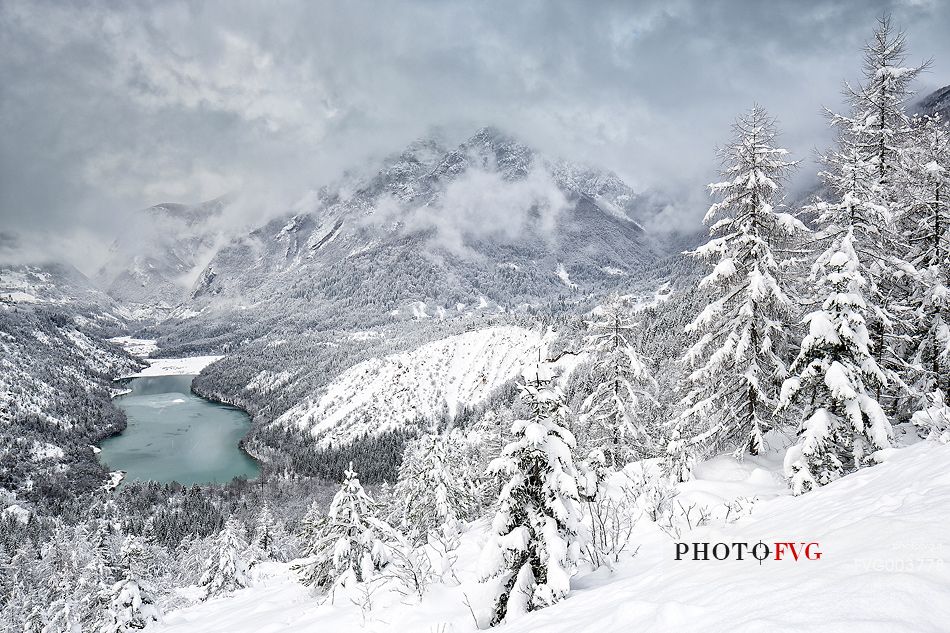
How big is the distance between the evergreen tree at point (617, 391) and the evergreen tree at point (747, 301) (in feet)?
21.3

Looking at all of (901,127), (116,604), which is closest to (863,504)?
(901,127)

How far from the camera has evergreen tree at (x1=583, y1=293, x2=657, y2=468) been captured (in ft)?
68.2

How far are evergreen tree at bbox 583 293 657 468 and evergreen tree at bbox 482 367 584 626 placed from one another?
13979 millimetres

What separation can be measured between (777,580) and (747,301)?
10705mm

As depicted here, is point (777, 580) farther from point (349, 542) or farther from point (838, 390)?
point (349, 542)

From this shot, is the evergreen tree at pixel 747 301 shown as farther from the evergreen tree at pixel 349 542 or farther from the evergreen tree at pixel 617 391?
the evergreen tree at pixel 349 542

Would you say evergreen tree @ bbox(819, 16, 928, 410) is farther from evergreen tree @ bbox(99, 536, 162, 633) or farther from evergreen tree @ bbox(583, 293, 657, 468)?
evergreen tree @ bbox(99, 536, 162, 633)

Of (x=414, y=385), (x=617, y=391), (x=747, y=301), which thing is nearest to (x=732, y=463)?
(x=747, y=301)

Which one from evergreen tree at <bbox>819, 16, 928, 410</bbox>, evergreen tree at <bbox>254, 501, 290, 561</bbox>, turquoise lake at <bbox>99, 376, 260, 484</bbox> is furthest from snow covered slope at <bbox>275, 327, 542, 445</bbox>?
evergreen tree at <bbox>819, 16, 928, 410</bbox>

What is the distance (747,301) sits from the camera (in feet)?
43.2

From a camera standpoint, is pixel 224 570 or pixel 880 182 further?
pixel 224 570

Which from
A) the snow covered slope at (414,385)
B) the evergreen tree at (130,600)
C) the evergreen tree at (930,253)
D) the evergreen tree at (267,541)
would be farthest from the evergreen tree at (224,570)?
the snow covered slope at (414,385)

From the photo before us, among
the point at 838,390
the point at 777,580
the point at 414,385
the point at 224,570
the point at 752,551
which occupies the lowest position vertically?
the point at 224,570

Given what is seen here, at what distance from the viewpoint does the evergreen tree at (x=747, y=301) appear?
1326cm
